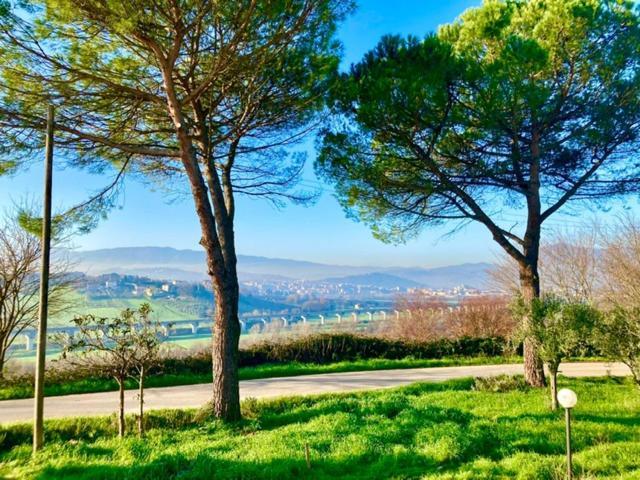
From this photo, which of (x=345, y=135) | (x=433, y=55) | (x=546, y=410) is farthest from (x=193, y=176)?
(x=546, y=410)

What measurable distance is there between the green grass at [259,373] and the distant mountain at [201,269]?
2.66 meters

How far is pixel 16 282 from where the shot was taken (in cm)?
1123

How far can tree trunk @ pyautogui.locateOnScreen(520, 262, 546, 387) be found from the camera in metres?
8.77

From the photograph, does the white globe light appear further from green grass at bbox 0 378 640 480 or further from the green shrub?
the green shrub

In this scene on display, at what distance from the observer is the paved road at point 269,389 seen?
25.9 ft

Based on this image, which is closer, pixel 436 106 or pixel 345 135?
pixel 436 106

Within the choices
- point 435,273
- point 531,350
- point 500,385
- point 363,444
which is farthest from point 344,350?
point 435,273

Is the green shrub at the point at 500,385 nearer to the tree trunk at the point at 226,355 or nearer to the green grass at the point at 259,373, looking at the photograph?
the green grass at the point at 259,373

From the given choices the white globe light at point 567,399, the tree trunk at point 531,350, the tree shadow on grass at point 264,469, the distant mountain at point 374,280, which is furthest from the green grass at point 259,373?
the distant mountain at point 374,280

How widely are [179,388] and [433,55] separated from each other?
8.62 m

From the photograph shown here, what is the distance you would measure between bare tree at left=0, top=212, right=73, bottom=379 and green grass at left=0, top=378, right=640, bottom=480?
5.86 m

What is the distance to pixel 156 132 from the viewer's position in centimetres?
857

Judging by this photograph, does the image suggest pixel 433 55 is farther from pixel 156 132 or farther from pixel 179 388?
pixel 179 388

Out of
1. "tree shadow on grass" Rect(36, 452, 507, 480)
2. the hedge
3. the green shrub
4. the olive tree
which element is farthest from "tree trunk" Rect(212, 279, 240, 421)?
the hedge
